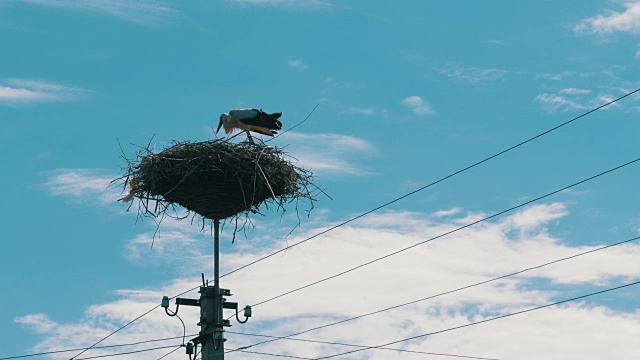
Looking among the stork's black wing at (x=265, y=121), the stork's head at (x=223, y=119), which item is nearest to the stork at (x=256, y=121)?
the stork's black wing at (x=265, y=121)

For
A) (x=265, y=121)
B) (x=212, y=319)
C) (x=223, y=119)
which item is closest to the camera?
(x=212, y=319)

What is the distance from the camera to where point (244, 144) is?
40.6 ft

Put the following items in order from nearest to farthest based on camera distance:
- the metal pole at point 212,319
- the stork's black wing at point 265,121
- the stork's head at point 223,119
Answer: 1. the metal pole at point 212,319
2. the stork's black wing at point 265,121
3. the stork's head at point 223,119

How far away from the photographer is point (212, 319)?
10852 mm

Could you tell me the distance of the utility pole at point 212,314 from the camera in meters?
10.7

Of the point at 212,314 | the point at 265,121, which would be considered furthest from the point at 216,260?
the point at 265,121

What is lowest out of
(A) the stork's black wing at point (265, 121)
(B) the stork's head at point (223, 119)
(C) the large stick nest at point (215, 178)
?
(C) the large stick nest at point (215, 178)

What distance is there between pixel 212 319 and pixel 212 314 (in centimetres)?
6

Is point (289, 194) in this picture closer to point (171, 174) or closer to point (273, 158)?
point (273, 158)

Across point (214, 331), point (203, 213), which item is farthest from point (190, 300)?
point (203, 213)

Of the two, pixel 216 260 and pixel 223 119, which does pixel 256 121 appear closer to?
pixel 223 119

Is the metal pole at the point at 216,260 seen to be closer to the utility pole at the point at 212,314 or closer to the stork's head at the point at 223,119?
the utility pole at the point at 212,314

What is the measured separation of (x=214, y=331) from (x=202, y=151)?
95.2 inches

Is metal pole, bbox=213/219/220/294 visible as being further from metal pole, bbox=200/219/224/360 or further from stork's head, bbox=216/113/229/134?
stork's head, bbox=216/113/229/134
